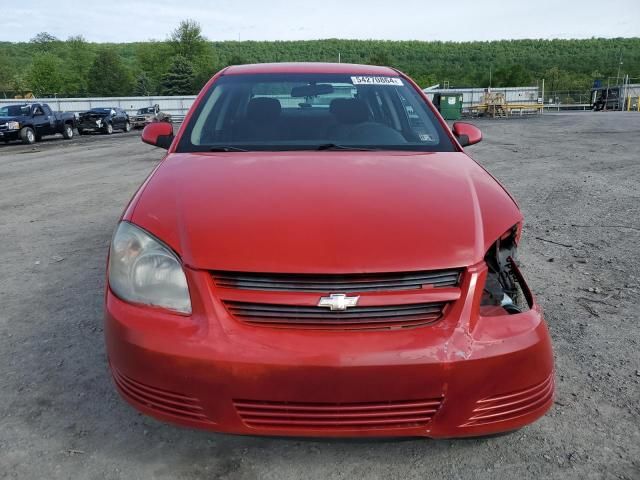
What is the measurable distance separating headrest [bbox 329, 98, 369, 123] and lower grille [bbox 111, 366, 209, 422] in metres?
1.83

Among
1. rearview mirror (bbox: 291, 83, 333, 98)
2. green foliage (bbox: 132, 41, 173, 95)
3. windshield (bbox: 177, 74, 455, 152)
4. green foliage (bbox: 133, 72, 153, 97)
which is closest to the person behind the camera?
windshield (bbox: 177, 74, 455, 152)

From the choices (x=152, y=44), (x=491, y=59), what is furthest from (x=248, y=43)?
(x=491, y=59)

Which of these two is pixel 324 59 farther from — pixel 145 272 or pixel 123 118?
pixel 145 272

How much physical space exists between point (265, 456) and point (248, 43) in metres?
129

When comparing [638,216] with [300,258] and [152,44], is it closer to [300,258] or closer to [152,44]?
[300,258]

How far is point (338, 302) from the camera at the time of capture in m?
1.64

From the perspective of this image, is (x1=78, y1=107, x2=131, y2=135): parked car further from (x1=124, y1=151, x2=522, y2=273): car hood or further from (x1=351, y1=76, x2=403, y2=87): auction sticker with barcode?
(x1=124, y1=151, x2=522, y2=273): car hood

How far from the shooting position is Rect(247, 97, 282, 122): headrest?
117 inches

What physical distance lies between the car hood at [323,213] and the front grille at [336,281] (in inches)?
1.1

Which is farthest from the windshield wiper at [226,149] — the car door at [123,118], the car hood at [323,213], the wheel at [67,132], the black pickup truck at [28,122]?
the car door at [123,118]

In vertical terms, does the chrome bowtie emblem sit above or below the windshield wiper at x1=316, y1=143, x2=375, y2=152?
below

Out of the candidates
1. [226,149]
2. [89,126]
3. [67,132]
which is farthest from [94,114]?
[226,149]

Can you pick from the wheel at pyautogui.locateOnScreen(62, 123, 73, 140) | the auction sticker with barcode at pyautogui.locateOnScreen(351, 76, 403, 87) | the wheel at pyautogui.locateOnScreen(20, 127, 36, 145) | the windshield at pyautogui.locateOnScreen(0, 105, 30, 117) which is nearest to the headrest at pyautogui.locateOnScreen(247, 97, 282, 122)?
the auction sticker with barcode at pyautogui.locateOnScreen(351, 76, 403, 87)

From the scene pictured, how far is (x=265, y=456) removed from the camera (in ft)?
6.48
